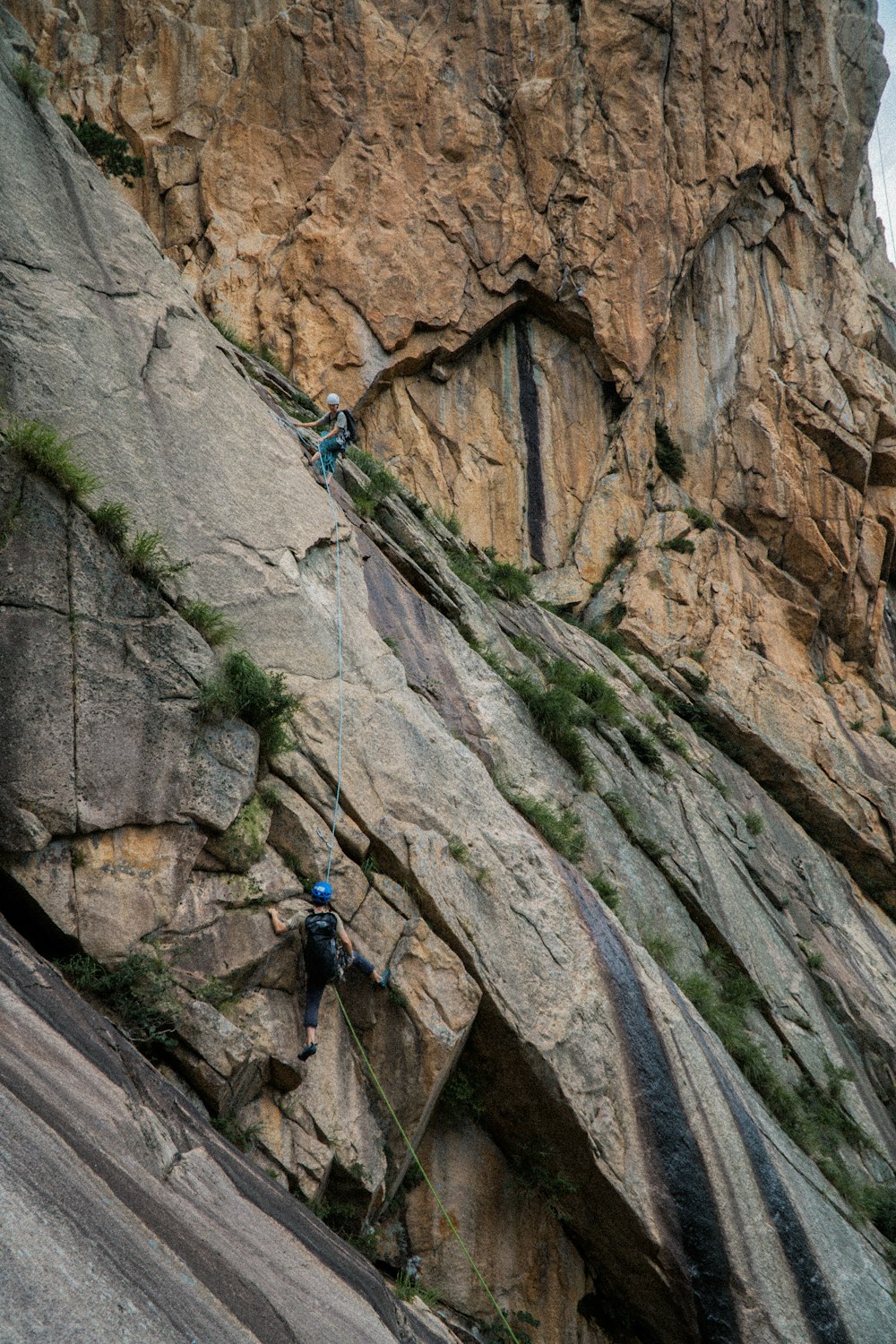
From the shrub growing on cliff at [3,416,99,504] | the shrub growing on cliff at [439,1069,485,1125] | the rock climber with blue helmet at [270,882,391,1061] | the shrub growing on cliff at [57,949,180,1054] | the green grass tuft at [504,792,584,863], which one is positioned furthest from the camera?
the green grass tuft at [504,792,584,863]

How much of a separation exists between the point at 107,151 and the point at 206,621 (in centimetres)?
1742

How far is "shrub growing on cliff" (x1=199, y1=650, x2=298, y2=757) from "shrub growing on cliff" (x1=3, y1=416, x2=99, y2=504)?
2037 mm

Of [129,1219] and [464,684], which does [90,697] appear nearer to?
[129,1219]

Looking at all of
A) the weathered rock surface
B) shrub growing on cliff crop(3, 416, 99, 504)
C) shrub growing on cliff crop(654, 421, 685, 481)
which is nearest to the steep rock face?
shrub growing on cliff crop(654, 421, 685, 481)

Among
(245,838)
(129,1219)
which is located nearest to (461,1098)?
(245,838)

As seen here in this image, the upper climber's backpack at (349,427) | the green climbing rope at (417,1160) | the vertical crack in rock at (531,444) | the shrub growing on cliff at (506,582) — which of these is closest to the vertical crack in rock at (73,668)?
the green climbing rope at (417,1160)

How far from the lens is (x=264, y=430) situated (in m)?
12.4

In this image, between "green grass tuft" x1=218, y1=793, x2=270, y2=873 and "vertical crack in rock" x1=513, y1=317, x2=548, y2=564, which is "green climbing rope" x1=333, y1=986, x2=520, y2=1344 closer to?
"green grass tuft" x1=218, y1=793, x2=270, y2=873

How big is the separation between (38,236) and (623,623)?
16.2 meters

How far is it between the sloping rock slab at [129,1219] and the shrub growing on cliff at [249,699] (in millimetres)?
2813

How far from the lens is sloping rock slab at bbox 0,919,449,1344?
174 inches

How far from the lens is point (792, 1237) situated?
31.6 feet

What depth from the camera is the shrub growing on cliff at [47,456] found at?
8391 millimetres

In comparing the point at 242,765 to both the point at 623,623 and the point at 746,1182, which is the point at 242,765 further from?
the point at 623,623
